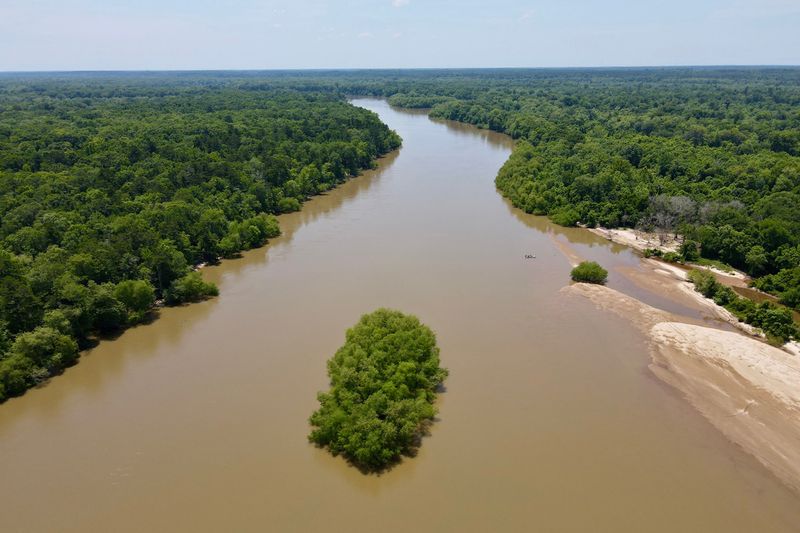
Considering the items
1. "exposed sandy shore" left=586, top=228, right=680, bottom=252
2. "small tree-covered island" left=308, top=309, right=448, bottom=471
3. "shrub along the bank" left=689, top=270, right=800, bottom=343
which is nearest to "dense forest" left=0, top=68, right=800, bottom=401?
"exposed sandy shore" left=586, top=228, right=680, bottom=252

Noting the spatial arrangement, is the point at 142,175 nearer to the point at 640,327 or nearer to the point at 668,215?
the point at 640,327

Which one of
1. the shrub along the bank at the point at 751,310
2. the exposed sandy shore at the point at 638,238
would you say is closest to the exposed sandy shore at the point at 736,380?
the shrub along the bank at the point at 751,310

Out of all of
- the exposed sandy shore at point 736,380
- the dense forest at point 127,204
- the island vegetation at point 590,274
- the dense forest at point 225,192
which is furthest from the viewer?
the island vegetation at point 590,274

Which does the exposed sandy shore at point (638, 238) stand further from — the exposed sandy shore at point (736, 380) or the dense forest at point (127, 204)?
the dense forest at point (127, 204)

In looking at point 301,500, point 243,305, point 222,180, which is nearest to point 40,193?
point 222,180

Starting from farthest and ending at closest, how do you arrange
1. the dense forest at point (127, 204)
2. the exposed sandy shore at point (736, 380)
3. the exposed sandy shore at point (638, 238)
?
the exposed sandy shore at point (638, 238), the dense forest at point (127, 204), the exposed sandy shore at point (736, 380)

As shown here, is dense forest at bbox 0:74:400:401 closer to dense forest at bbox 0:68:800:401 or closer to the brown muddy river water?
dense forest at bbox 0:68:800:401

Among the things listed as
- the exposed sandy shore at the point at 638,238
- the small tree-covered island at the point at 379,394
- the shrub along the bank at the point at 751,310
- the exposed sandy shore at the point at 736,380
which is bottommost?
the exposed sandy shore at the point at 638,238
